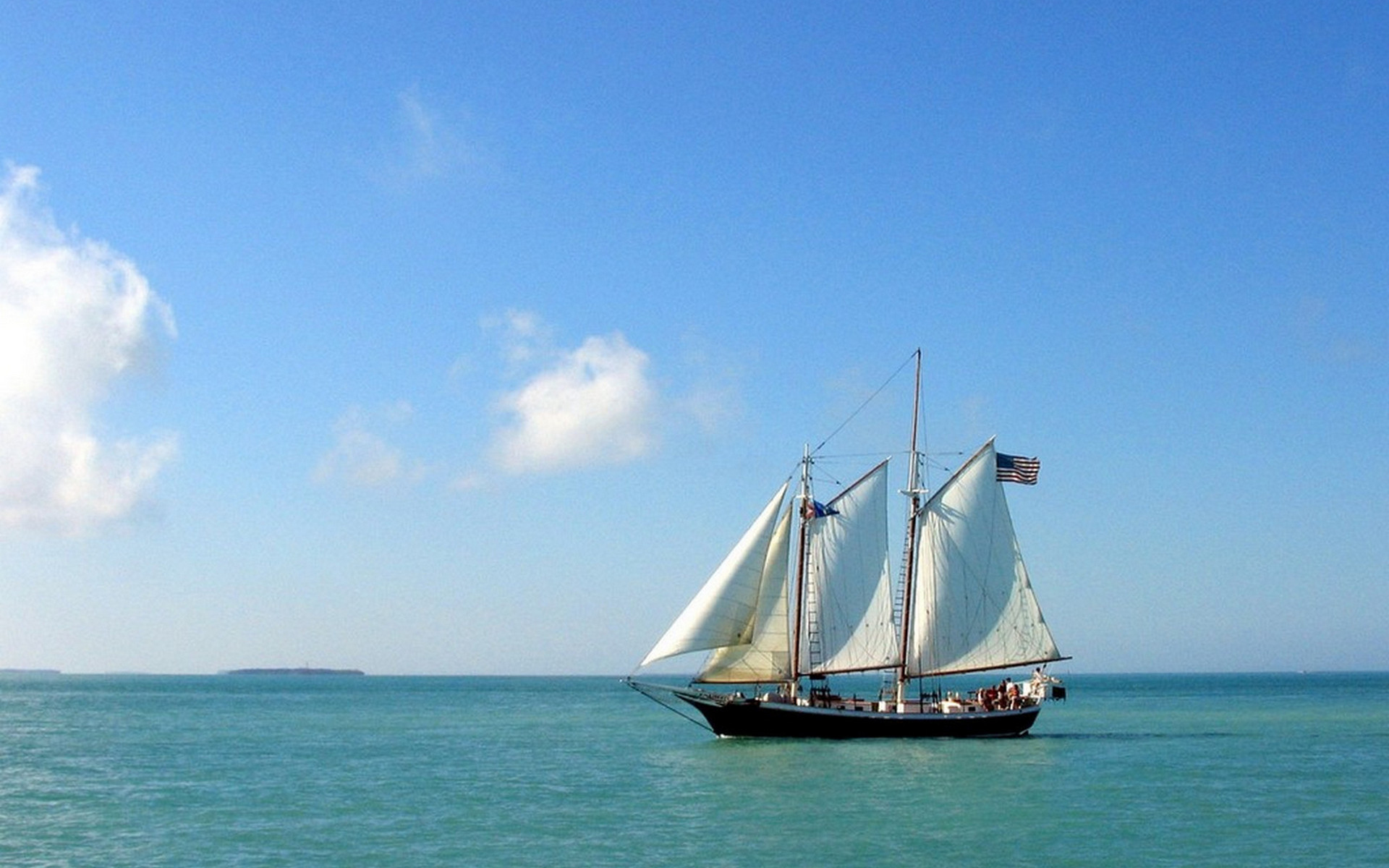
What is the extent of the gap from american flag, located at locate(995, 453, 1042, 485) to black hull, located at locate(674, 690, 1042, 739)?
11979 millimetres

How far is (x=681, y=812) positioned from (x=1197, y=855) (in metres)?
16.2

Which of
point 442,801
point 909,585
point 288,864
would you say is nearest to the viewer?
point 288,864

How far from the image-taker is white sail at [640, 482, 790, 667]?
212ft

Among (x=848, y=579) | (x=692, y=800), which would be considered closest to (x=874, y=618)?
(x=848, y=579)

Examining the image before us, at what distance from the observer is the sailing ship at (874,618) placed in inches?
2613

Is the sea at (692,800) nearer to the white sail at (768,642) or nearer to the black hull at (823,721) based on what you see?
the black hull at (823,721)

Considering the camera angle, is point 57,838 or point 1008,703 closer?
point 57,838

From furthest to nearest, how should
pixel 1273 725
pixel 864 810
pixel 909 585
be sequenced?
pixel 1273 725 → pixel 909 585 → pixel 864 810

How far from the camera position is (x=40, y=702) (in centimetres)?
17362

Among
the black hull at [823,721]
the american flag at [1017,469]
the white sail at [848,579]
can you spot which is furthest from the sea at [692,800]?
the american flag at [1017,469]

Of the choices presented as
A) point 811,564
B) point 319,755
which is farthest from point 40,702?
point 811,564

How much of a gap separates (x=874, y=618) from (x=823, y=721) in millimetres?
6289

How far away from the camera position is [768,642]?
67.1 m

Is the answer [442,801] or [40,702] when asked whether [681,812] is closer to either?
[442,801]
